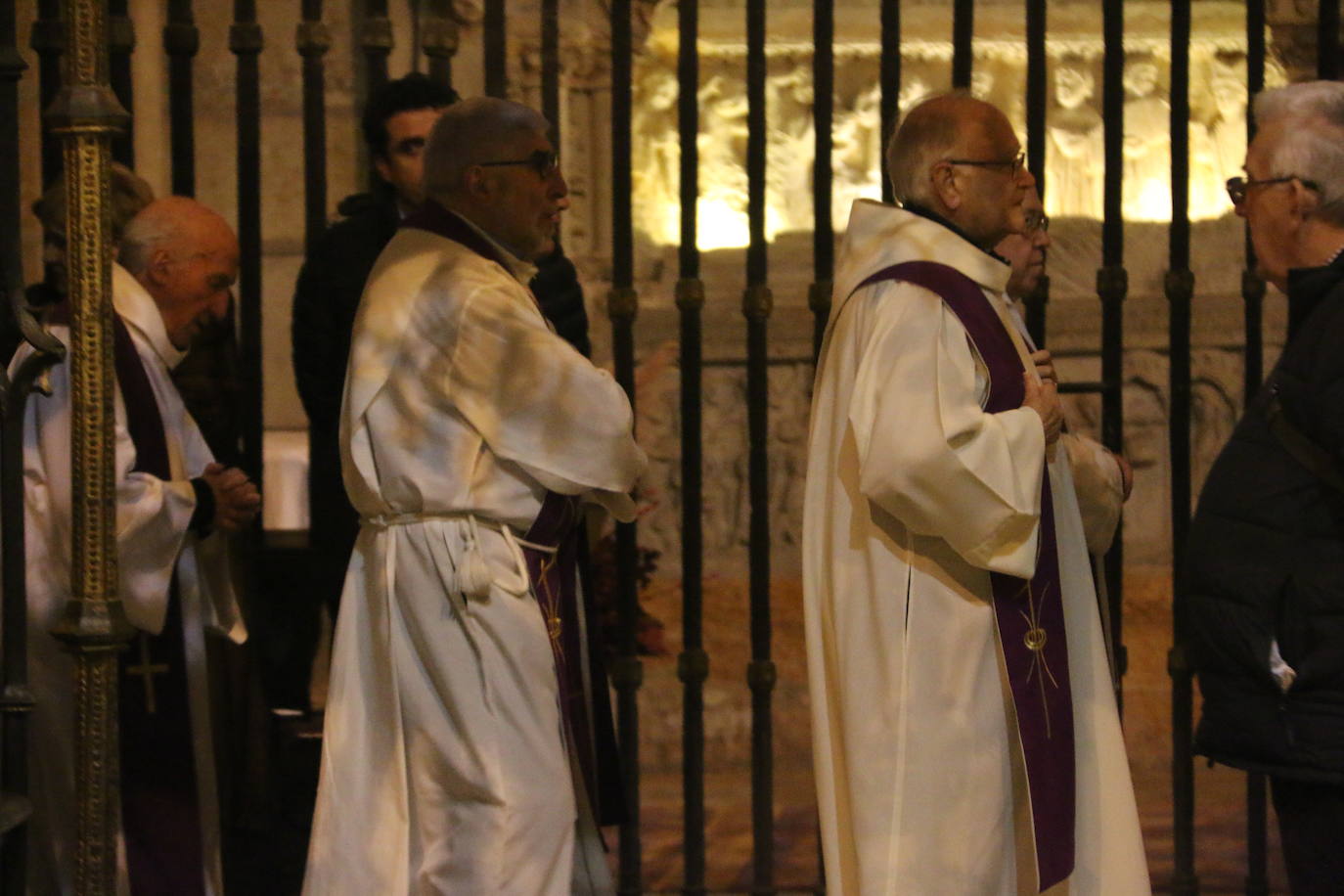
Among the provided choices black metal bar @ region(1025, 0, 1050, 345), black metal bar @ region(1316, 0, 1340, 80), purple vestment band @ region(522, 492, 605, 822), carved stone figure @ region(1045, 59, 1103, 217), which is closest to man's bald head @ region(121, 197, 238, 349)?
purple vestment band @ region(522, 492, 605, 822)

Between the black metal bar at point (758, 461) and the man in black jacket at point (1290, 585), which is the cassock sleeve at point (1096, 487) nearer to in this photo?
the man in black jacket at point (1290, 585)

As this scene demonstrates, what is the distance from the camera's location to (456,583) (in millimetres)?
3766

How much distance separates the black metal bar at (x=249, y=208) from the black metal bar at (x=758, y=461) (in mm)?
1109

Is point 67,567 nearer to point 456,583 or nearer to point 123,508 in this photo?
point 123,508

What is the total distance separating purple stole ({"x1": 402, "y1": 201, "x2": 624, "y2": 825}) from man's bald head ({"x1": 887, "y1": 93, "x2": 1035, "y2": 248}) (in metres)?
0.86

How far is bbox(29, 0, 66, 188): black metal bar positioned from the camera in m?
4.38

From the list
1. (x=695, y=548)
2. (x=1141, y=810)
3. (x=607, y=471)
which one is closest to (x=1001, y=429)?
(x=607, y=471)

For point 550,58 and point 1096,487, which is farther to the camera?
point 550,58

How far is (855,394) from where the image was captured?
3.53 m

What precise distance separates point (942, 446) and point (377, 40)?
1.75 meters

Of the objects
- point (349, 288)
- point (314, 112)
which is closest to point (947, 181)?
point (349, 288)

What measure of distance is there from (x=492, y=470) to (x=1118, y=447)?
1.43 m

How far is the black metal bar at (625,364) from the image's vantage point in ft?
14.4

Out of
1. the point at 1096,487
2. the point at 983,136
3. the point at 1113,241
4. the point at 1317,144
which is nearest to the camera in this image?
the point at 1317,144
